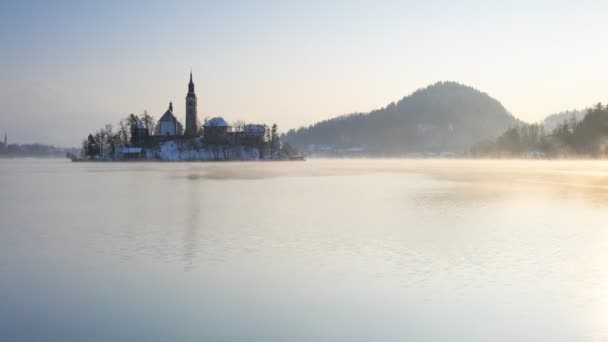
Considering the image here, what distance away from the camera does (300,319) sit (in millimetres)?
11508

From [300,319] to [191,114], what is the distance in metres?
192

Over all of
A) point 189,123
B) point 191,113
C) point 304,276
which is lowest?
point 304,276

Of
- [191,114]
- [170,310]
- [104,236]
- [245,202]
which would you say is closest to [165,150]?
[191,114]

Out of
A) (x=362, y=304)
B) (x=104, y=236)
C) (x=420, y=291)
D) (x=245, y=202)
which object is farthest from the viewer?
(x=245, y=202)

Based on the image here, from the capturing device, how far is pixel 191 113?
19750cm

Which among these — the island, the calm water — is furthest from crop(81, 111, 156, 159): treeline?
the calm water

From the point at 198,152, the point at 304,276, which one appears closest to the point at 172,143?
the point at 198,152

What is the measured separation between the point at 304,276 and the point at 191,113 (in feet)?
618

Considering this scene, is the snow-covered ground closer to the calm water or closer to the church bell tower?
the church bell tower

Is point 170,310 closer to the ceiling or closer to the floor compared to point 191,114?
closer to the floor

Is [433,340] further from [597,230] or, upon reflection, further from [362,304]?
[597,230]

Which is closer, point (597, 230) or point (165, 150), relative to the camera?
point (597, 230)

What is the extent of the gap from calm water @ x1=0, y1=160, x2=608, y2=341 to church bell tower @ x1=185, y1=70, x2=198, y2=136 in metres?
169

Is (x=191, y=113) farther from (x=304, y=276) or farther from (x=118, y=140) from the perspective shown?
(x=304, y=276)
